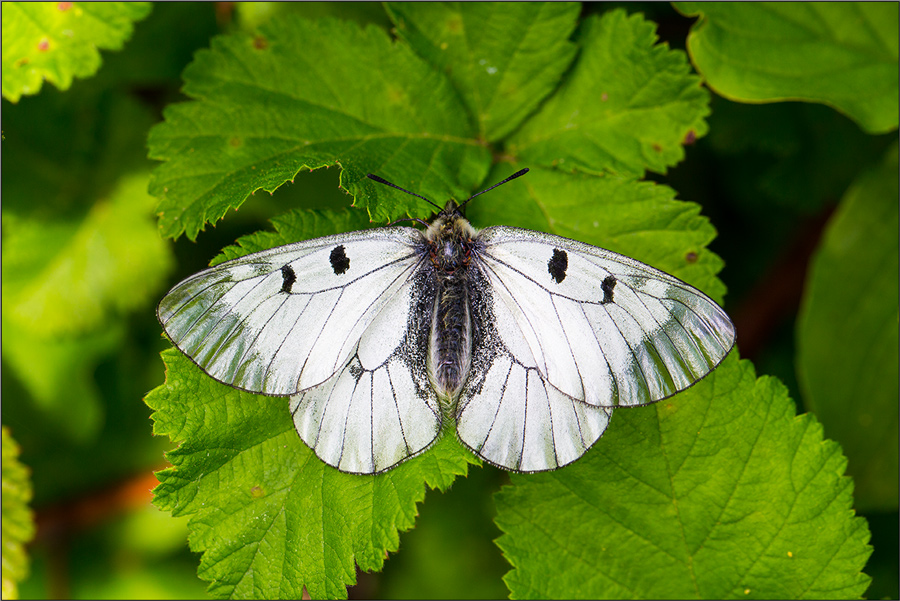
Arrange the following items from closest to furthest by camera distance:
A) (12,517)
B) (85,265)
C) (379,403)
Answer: (379,403)
(12,517)
(85,265)

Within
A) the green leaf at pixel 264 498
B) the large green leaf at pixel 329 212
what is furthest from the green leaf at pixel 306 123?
the green leaf at pixel 264 498

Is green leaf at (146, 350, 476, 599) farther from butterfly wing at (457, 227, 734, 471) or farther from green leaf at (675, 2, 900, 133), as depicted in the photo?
green leaf at (675, 2, 900, 133)

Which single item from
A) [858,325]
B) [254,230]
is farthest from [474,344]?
[858,325]

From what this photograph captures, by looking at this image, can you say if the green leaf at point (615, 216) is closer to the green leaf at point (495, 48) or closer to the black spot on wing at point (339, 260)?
the green leaf at point (495, 48)

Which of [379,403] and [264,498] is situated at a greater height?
[379,403]

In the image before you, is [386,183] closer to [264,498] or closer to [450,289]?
[450,289]

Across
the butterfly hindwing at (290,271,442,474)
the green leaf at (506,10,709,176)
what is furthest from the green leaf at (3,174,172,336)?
the green leaf at (506,10,709,176)

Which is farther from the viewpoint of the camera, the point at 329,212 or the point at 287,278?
the point at 329,212

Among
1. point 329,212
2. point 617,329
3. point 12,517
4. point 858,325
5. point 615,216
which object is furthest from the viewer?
point 858,325
